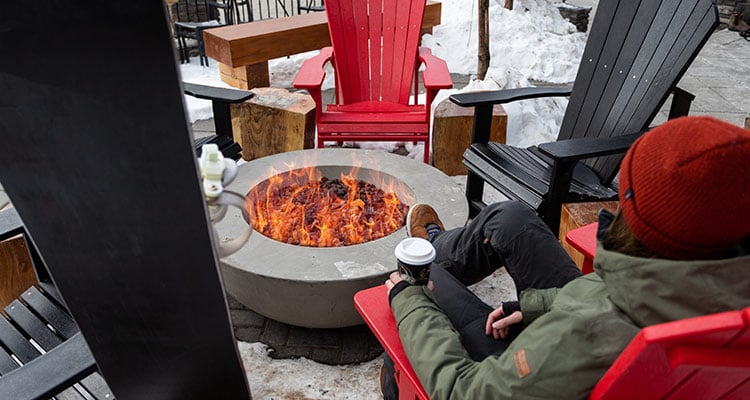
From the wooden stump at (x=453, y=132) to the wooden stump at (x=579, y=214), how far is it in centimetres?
119

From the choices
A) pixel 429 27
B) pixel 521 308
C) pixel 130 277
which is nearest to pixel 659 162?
pixel 521 308

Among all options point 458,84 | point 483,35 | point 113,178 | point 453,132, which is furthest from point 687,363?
point 458,84

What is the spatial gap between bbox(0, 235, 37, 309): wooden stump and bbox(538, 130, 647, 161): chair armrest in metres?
2.26

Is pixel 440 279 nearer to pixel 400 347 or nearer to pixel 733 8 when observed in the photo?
pixel 400 347

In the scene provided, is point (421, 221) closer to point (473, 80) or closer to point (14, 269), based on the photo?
point (14, 269)

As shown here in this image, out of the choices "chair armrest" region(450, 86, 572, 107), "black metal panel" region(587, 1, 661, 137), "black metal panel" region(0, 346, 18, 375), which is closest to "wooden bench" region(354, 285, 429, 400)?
"black metal panel" region(0, 346, 18, 375)

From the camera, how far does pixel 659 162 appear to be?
0.98 metres

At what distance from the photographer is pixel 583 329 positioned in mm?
1091

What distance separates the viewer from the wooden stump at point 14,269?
2.26 m

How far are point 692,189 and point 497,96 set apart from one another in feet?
7.42

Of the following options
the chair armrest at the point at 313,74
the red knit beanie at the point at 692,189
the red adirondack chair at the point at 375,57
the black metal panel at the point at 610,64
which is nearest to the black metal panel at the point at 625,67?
the black metal panel at the point at 610,64

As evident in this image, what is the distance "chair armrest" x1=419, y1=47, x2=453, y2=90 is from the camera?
3.51m

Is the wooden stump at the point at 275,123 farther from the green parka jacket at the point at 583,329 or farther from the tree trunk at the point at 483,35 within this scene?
the green parka jacket at the point at 583,329

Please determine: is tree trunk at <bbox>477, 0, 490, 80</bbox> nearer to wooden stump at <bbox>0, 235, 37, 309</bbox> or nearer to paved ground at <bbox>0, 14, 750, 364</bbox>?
paved ground at <bbox>0, 14, 750, 364</bbox>
